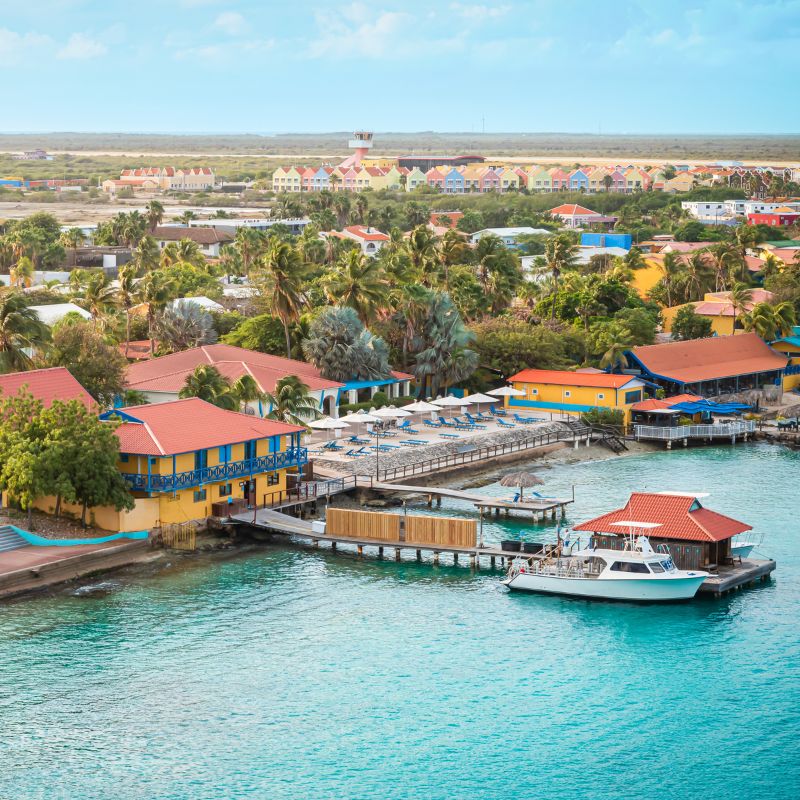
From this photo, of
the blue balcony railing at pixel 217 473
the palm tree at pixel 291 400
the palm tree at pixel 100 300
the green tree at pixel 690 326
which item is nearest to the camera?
the blue balcony railing at pixel 217 473

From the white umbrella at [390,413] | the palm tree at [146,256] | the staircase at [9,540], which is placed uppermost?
the palm tree at [146,256]

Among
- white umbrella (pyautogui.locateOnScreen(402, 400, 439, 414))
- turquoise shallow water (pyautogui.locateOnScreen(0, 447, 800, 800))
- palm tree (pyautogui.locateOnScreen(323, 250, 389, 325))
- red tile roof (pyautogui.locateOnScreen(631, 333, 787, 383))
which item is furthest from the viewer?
red tile roof (pyautogui.locateOnScreen(631, 333, 787, 383))

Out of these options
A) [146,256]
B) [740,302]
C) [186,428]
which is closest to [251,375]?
[186,428]

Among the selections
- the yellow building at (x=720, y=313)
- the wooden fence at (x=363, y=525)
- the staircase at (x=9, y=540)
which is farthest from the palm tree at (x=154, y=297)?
the yellow building at (x=720, y=313)

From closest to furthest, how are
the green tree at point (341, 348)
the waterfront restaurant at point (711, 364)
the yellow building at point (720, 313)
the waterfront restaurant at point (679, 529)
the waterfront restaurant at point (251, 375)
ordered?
1. the waterfront restaurant at point (679, 529)
2. the waterfront restaurant at point (251, 375)
3. the green tree at point (341, 348)
4. the waterfront restaurant at point (711, 364)
5. the yellow building at point (720, 313)

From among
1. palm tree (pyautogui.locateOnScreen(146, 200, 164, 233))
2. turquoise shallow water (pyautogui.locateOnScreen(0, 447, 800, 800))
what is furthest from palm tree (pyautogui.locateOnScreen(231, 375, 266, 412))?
palm tree (pyautogui.locateOnScreen(146, 200, 164, 233))

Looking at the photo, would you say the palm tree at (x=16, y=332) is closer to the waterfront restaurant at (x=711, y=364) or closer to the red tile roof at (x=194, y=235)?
the waterfront restaurant at (x=711, y=364)

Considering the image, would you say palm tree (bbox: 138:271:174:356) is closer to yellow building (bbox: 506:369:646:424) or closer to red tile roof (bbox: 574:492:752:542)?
yellow building (bbox: 506:369:646:424)
